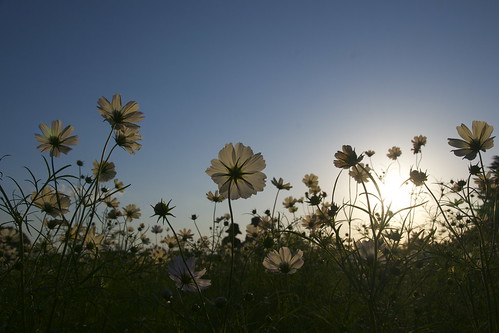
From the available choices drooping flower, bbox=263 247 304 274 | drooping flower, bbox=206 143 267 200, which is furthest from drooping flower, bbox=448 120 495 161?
drooping flower, bbox=206 143 267 200

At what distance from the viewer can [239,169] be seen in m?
1.29

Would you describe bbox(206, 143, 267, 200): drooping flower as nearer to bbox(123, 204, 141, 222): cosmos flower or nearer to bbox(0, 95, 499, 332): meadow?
bbox(0, 95, 499, 332): meadow

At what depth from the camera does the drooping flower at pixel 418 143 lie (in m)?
4.67

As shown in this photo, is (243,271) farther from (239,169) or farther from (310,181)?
(310,181)

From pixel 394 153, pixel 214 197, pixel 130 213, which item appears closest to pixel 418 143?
pixel 394 153

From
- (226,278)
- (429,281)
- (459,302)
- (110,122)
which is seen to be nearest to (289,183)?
(226,278)

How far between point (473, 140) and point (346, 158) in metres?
0.68

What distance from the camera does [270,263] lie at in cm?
177

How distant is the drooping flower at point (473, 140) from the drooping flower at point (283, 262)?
94 centimetres

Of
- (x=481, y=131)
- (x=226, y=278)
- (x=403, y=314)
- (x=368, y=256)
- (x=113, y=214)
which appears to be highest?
(x=113, y=214)

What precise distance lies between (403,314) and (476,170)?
102 cm

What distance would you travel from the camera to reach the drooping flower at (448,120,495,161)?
1.64 m

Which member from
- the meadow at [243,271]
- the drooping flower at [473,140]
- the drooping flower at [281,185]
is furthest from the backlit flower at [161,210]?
the drooping flower at [281,185]

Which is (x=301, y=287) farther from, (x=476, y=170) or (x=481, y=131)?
(x=481, y=131)
